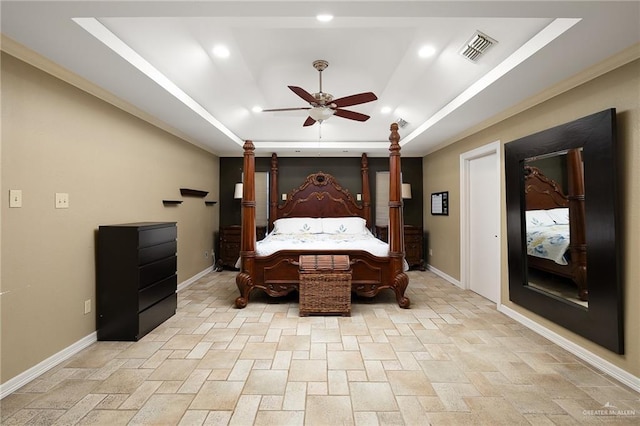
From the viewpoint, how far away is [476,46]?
228cm

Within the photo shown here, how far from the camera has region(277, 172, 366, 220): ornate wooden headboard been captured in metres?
5.77

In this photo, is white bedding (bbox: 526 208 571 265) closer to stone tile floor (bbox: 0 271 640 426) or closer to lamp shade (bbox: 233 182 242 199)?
stone tile floor (bbox: 0 271 640 426)

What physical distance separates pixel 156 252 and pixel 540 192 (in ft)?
12.5

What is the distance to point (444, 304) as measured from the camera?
3705 mm

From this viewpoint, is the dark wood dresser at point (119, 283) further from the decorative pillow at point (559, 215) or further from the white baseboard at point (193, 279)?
the decorative pillow at point (559, 215)

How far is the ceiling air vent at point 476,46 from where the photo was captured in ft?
7.15

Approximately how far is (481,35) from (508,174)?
1680 millimetres

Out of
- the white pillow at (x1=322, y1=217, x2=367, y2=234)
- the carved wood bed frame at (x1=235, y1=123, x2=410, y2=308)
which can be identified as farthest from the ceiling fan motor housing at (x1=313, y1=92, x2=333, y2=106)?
the white pillow at (x1=322, y1=217, x2=367, y2=234)

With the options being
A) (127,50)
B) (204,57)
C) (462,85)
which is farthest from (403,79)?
(127,50)

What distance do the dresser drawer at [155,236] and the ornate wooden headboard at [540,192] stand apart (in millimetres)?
3750

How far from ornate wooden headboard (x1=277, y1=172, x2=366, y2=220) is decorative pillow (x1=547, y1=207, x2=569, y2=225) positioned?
3354 mm

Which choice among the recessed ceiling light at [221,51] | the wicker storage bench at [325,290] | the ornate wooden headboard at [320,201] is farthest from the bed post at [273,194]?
the recessed ceiling light at [221,51]

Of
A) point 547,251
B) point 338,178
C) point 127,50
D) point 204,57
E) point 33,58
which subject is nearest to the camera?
point 33,58

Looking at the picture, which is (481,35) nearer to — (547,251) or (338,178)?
(547,251)
